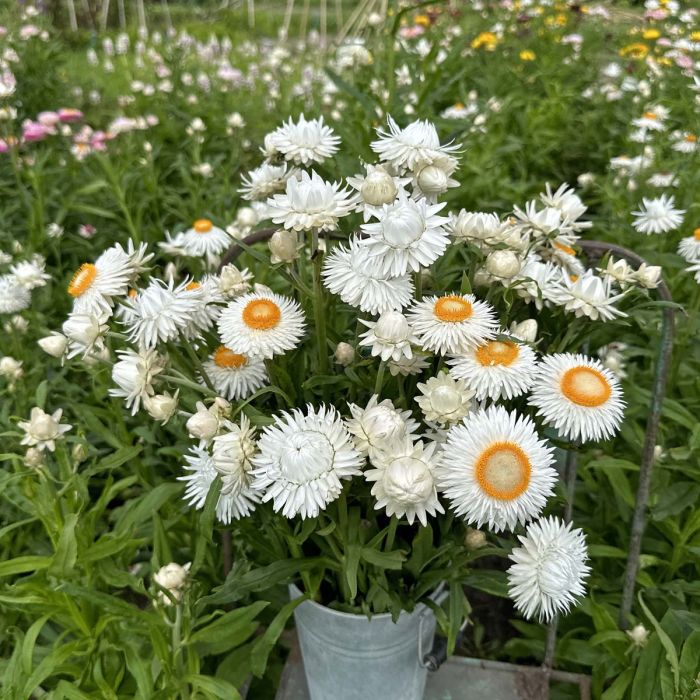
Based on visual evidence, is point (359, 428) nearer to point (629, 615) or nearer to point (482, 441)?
point (482, 441)

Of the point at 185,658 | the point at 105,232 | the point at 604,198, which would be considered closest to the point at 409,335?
the point at 185,658

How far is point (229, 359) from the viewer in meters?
1.05

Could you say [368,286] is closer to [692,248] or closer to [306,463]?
[306,463]

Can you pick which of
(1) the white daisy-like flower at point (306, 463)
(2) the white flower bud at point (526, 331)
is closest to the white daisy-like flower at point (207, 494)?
(1) the white daisy-like flower at point (306, 463)

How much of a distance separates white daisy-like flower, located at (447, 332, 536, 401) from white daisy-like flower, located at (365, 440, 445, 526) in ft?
0.33

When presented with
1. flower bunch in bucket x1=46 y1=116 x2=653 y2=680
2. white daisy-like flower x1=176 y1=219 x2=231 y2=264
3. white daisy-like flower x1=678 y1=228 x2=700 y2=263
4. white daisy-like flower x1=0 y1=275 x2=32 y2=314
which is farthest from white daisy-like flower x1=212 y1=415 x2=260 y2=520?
white daisy-like flower x1=678 y1=228 x2=700 y2=263

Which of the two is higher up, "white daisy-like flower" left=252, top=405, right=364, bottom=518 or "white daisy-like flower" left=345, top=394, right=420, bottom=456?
"white daisy-like flower" left=345, top=394, right=420, bottom=456

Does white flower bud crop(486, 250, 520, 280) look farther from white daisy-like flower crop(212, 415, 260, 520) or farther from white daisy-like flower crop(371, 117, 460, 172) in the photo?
white daisy-like flower crop(212, 415, 260, 520)

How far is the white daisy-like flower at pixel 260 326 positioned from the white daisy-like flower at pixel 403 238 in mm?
191

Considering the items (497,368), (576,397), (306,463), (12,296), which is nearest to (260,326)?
(306,463)

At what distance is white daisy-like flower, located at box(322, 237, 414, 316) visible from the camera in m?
0.85

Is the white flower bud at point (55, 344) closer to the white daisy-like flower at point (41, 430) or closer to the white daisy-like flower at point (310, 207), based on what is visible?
the white daisy-like flower at point (41, 430)

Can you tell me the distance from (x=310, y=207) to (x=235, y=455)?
1.12 feet

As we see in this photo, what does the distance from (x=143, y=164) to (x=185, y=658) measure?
7.33 feet
